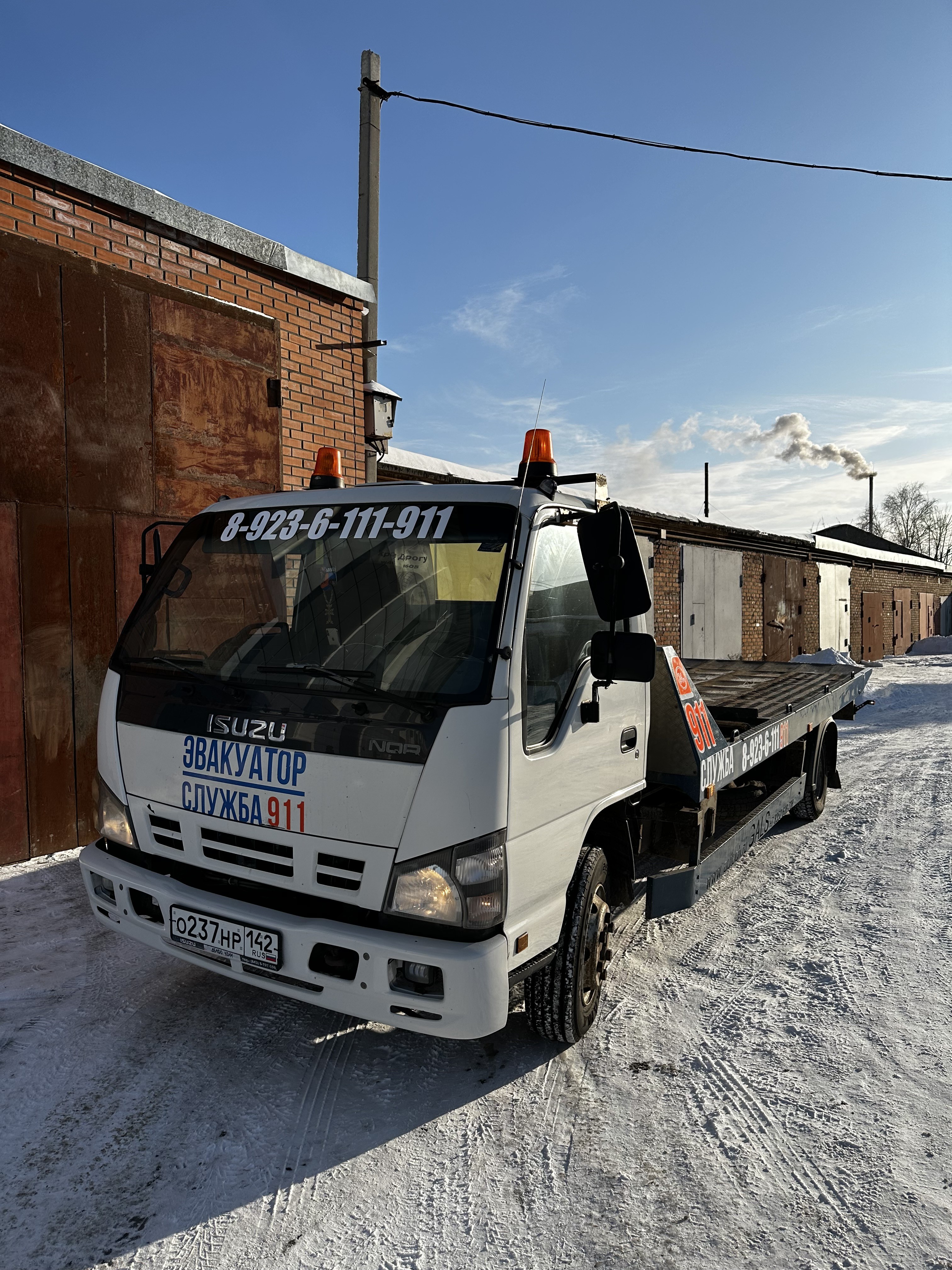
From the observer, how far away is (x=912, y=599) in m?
30.5

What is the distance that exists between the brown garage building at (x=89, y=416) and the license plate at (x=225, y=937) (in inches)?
115

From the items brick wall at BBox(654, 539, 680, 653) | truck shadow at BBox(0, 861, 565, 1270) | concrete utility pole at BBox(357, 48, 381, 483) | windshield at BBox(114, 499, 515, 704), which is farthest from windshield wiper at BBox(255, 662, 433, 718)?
brick wall at BBox(654, 539, 680, 653)

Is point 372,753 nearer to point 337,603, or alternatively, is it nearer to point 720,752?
point 337,603

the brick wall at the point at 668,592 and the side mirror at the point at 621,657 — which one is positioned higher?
the brick wall at the point at 668,592

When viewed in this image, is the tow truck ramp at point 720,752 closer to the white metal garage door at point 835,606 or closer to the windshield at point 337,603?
the windshield at point 337,603

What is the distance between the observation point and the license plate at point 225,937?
8.26 feet

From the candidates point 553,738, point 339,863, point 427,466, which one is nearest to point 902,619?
point 427,466

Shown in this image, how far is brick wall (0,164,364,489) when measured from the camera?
5109mm

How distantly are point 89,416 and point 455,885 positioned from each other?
14.8 feet

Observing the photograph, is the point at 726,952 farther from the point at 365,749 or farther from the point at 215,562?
the point at 215,562

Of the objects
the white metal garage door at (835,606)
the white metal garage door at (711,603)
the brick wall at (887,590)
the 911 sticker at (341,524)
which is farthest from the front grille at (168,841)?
the brick wall at (887,590)

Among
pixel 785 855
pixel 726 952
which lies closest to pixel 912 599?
pixel 785 855

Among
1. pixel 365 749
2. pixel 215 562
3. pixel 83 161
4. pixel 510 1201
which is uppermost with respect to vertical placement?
pixel 83 161

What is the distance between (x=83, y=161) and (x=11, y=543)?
2.56 m
